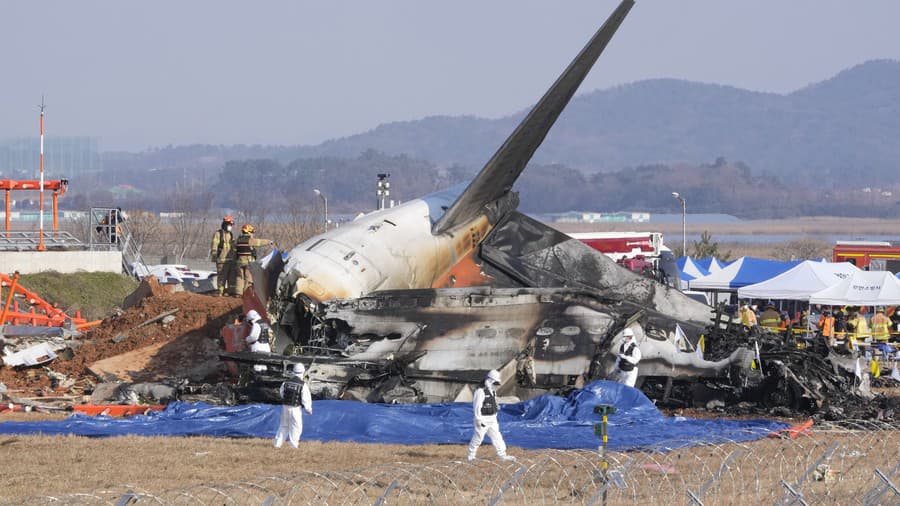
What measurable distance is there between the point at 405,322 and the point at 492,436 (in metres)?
7.20

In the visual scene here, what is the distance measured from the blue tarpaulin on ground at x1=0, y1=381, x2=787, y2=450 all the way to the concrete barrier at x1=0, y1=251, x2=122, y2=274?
96.6 ft

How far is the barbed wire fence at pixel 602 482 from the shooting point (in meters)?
15.2

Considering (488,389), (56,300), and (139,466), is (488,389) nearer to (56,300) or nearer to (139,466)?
(139,466)

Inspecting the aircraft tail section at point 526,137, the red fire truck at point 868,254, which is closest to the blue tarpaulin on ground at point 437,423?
the aircraft tail section at point 526,137

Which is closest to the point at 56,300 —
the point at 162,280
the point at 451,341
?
the point at 162,280

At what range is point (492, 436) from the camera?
19375 mm

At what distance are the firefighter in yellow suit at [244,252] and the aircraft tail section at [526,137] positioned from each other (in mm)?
5538

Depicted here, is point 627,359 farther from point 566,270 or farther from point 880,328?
point 880,328

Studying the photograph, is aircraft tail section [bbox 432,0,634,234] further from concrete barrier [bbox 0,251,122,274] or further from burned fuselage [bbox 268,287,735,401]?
concrete barrier [bbox 0,251,122,274]

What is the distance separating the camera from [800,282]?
44594 millimetres

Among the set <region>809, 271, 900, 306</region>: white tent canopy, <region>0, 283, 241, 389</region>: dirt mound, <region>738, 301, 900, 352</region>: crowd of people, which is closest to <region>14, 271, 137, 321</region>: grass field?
<region>0, 283, 241, 389</region>: dirt mound

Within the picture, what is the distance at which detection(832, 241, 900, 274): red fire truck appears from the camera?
6009cm

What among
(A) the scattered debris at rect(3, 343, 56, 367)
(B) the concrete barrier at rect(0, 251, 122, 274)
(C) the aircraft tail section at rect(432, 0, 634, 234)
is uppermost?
(C) the aircraft tail section at rect(432, 0, 634, 234)

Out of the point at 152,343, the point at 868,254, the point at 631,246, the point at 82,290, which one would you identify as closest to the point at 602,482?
the point at 152,343
